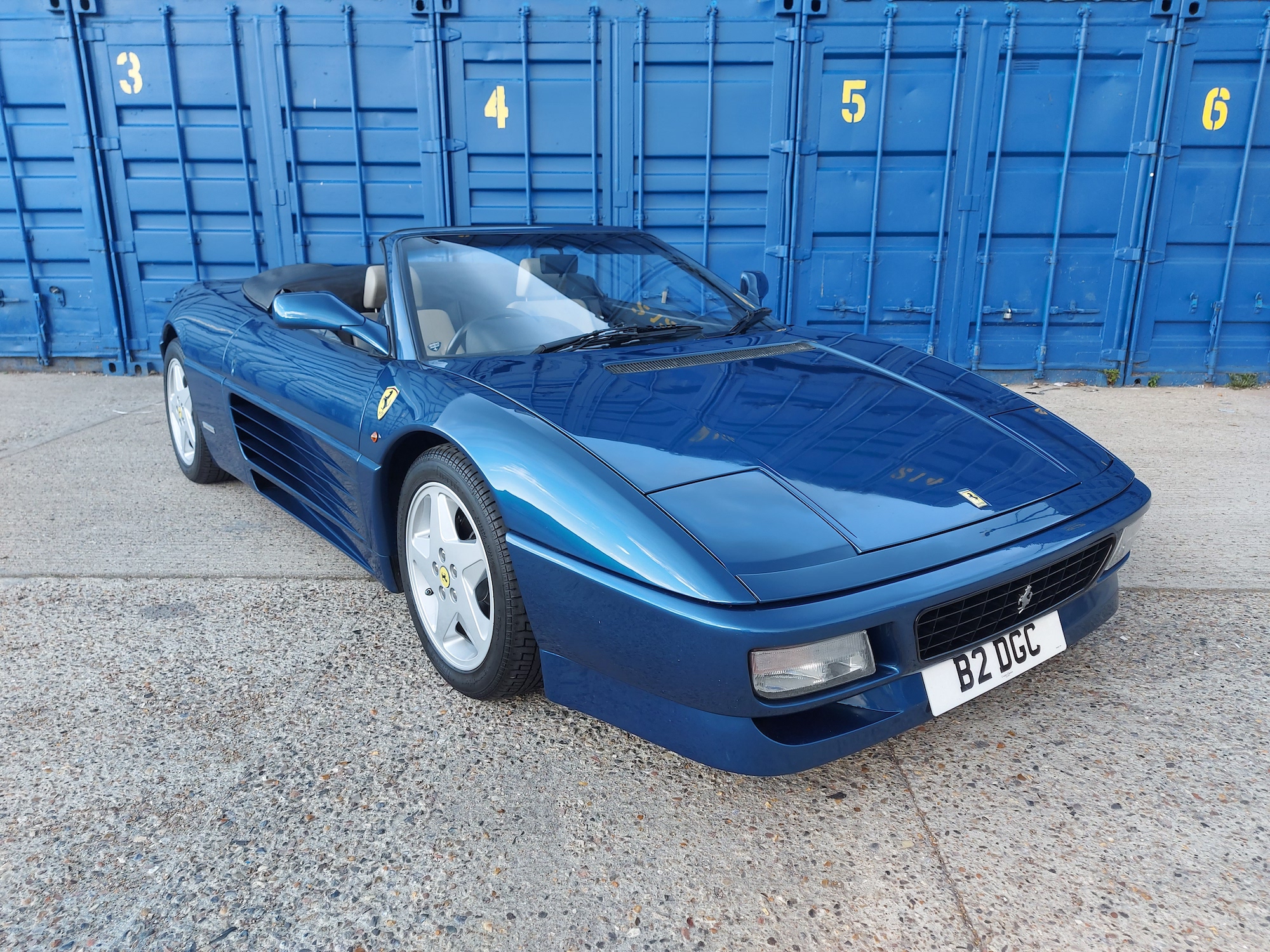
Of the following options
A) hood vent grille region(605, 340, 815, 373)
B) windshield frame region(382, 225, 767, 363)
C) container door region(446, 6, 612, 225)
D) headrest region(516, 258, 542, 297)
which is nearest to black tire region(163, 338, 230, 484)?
windshield frame region(382, 225, 767, 363)

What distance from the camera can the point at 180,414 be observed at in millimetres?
3910

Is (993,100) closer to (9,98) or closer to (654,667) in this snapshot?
(654,667)

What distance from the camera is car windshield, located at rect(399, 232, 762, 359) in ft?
8.05

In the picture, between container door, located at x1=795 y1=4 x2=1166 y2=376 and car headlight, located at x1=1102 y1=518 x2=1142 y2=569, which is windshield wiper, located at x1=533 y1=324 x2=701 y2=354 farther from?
container door, located at x1=795 y1=4 x2=1166 y2=376

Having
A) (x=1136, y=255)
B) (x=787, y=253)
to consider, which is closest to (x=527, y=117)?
(x=787, y=253)

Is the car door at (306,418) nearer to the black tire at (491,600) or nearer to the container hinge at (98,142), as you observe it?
the black tire at (491,600)

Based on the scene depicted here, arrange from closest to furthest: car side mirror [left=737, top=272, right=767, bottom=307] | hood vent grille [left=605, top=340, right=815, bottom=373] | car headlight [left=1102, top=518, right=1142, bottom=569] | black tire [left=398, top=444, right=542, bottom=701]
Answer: black tire [left=398, top=444, right=542, bottom=701] < car headlight [left=1102, top=518, right=1142, bottom=569] < hood vent grille [left=605, top=340, right=815, bottom=373] < car side mirror [left=737, top=272, right=767, bottom=307]

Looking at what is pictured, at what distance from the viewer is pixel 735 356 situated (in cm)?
245

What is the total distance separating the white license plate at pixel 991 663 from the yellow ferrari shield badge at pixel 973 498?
0.27 metres

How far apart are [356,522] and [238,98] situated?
191 inches

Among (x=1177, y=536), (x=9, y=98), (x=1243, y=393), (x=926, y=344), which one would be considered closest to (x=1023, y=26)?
(x=926, y=344)

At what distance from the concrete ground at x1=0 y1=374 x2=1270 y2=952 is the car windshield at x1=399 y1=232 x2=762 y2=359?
0.94m

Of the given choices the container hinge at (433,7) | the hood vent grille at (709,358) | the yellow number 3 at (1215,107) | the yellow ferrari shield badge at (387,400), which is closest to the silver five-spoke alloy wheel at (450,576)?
the yellow ferrari shield badge at (387,400)

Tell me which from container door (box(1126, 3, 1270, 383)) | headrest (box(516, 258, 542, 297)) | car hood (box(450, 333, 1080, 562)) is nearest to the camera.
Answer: car hood (box(450, 333, 1080, 562))
